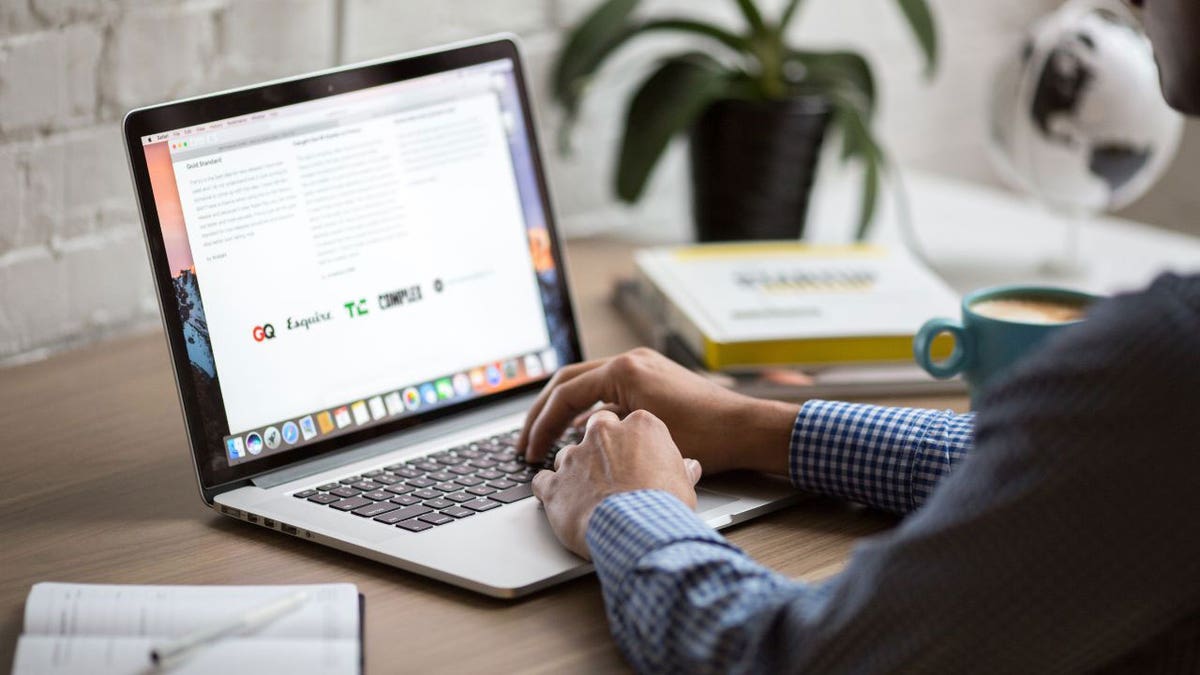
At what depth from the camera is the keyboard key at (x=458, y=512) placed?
0.84m

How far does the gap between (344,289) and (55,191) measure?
417mm

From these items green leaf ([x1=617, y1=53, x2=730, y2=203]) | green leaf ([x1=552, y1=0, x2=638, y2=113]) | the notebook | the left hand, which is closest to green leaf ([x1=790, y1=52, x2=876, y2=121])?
green leaf ([x1=617, y1=53, x2=730, y2=203])

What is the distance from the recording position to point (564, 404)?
0.93m

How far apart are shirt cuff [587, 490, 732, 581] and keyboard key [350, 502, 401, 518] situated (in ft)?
0.56

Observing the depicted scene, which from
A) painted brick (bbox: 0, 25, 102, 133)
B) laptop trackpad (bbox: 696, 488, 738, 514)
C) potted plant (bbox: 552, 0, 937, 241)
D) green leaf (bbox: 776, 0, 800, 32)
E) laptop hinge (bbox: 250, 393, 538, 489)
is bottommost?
laptop trackpad (bbox: 696, 488, 738, 514)

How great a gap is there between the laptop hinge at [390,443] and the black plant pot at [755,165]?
485mm

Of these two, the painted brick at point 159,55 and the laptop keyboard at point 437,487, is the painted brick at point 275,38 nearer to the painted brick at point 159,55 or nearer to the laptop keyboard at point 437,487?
the painted brick at point 159,55

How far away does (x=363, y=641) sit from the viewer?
707 mm

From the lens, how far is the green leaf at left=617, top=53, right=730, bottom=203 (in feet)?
4.48

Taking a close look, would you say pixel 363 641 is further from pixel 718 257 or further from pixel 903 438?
pixel 718 257

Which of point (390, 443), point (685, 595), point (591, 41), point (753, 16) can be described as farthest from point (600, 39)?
point (685, 595)

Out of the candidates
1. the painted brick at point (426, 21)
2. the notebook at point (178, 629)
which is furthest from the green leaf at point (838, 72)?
the notebook at point (178, 629)

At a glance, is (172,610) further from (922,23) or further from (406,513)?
(922,23)

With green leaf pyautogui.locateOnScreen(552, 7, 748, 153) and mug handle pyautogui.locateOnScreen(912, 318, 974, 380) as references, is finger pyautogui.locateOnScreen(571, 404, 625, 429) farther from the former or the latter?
green leaf pyautogui.locateOnScreen(552, 7, 748, 153)
